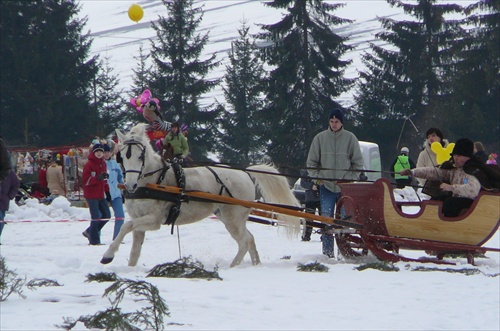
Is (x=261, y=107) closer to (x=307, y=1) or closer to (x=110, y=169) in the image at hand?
(x=307, y=1)

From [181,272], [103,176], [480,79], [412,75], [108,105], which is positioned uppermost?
[412,75]

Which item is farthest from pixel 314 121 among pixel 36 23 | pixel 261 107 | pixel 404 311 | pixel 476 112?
pixel 404 311

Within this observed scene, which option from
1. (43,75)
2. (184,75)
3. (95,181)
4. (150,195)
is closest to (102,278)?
(150,195)

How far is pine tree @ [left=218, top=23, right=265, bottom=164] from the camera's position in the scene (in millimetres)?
50625

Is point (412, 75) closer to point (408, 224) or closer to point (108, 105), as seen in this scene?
point (108, 105)

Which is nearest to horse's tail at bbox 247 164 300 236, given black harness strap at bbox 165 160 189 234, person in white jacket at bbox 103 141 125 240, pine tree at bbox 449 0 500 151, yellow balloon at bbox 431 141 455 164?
black harness strap at bbox 165 160 189 234

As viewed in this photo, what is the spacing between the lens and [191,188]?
1170 cm

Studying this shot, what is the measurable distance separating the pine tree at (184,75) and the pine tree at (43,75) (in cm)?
362

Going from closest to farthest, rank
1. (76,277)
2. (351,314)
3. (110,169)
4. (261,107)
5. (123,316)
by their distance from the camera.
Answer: (123,316) → (351,314) → (76,277) → (110,169) → (261,107)

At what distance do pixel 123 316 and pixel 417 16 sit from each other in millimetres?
42922

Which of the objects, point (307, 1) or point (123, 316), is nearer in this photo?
point (123, 316)

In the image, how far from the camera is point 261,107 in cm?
4722

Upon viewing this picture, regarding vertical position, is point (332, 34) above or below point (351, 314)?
above

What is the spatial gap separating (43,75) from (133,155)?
37.7m
